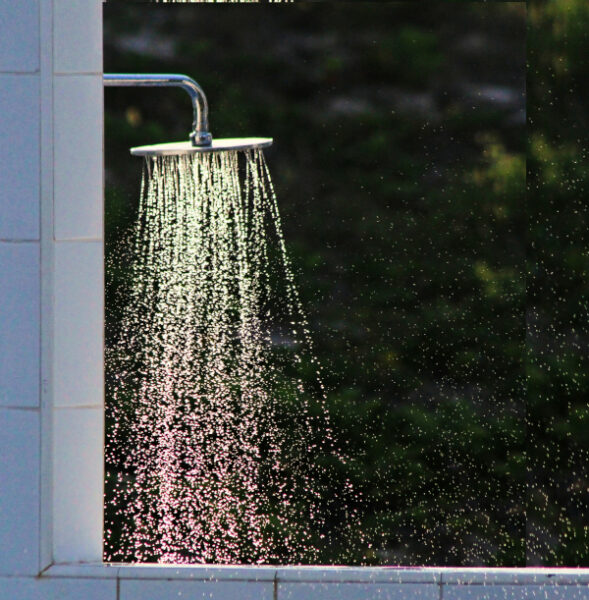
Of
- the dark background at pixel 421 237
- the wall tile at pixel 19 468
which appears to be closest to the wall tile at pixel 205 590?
the wall tile at pixel 19 468

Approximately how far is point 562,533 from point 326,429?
76cm

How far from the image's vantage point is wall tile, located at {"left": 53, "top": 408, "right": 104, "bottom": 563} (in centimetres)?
103

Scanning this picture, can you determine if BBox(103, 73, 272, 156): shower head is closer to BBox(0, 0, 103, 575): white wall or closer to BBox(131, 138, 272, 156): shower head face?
BBox(131, 138, 272, 156): shower head face

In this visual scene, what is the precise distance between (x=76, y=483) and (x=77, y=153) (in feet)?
1.42

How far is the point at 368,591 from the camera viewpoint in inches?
40.3

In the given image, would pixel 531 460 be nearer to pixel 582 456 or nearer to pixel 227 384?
pixel 582 456

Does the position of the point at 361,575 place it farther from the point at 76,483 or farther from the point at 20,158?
the point at 20,158

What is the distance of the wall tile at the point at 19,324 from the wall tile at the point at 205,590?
286mm

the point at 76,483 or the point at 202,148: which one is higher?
the point at 202,148

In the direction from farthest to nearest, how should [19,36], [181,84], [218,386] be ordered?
[218,386] < [181,84] < [19,36]

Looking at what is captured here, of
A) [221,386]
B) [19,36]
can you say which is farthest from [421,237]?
[19,36]

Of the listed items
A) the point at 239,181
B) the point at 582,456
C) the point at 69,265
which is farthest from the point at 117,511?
the point at 582,456

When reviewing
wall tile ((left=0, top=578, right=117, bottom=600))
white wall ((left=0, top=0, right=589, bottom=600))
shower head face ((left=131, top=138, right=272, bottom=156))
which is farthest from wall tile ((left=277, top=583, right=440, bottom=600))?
shower head face ((left=131, top=138, right=272, bottom=156))

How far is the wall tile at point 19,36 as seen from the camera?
98 cm
